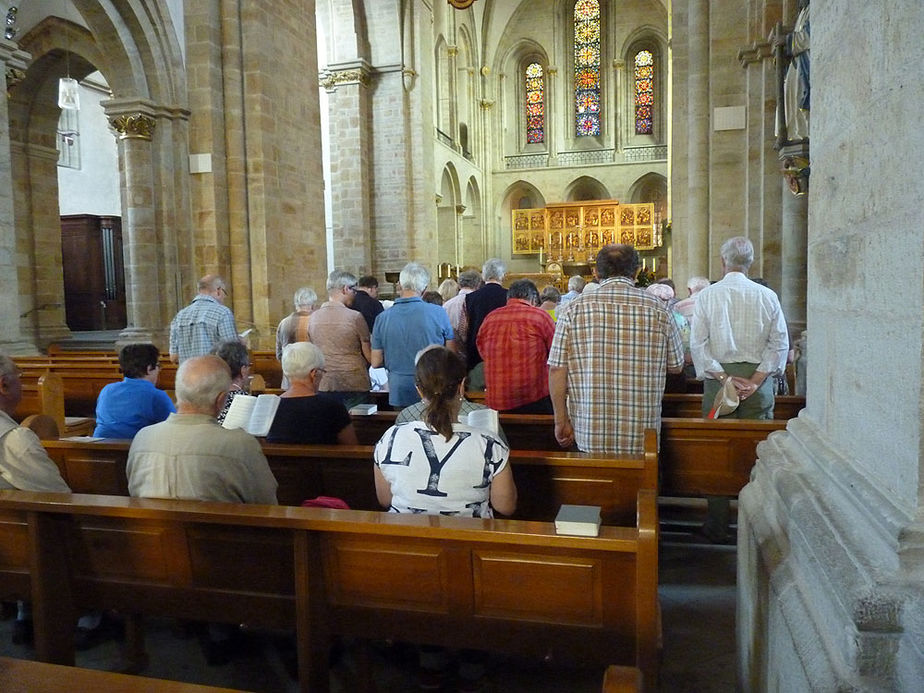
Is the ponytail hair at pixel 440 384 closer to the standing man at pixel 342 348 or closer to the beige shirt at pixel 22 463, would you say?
the beige shirt at pixel 22 463

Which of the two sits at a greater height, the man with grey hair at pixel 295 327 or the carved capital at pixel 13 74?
the carved capital at pixel 13 74

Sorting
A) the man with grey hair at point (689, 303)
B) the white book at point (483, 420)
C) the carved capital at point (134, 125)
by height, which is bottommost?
the white book at point (483, 420)

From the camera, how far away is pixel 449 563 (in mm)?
2066

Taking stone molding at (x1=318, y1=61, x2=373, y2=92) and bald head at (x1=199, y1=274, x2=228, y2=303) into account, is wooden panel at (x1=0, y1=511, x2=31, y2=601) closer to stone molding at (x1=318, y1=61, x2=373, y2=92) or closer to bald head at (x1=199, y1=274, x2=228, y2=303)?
Result: bald head at (x1=199, y1=274, x2=228, y2=303)

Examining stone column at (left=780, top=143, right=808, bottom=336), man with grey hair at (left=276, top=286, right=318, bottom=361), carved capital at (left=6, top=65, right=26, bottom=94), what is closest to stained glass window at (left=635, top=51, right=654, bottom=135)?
stone column at (left=780, top=143, right=808, bottom=336)

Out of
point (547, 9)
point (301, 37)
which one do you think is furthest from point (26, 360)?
point (547, 9)

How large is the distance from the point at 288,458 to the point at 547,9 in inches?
1080

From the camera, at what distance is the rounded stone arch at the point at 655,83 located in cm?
2623

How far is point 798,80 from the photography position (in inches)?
186

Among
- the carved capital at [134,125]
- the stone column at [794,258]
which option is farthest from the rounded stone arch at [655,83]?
the stone column at [794,258]

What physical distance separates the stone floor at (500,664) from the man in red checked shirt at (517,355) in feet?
4.64

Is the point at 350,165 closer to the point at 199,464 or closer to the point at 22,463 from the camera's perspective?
the point at 22,463

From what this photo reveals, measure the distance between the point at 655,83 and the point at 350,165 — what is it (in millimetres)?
15567

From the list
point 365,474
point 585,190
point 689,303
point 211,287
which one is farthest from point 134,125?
point 585,190
